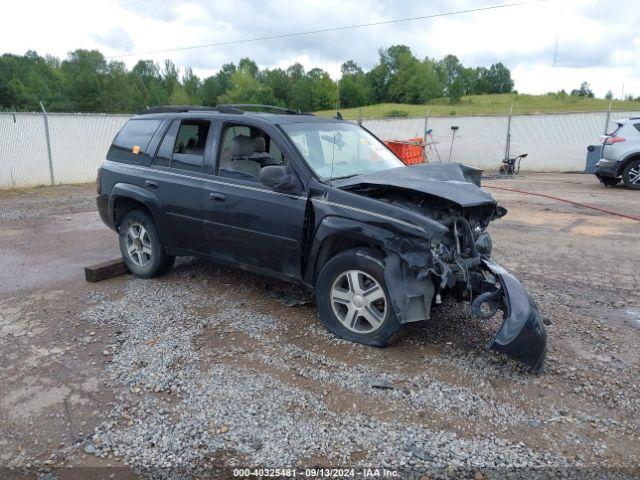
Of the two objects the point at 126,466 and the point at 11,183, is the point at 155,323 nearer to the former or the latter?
the point at 126,466

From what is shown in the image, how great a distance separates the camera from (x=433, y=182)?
411cm

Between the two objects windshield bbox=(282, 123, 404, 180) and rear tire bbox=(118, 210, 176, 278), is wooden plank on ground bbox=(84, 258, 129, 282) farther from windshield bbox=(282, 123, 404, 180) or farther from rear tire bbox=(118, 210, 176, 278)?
windshield bbox=(282, 123, 404, 180)

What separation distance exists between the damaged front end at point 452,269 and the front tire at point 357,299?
0.50 feet

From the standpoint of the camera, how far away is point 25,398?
338 centimetres

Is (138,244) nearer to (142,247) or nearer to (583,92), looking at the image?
(142,247)

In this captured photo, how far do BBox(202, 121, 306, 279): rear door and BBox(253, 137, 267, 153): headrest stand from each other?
0.05 meters

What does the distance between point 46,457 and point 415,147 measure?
564 inches

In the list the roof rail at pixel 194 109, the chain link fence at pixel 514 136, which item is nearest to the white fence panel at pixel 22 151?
the roof rail at pixel 194 109

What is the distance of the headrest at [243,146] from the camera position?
4891mm

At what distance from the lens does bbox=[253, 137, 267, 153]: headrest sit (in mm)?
4867

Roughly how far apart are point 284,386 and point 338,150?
2364 millimetres

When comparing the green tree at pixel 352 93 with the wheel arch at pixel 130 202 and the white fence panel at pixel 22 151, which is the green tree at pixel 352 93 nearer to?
the white fence panel at pixel 22 151

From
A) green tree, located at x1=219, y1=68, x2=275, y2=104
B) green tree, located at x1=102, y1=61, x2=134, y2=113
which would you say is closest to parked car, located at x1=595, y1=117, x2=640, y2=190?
green tree, located at x1=219, y1=68, x2=275, y2=104

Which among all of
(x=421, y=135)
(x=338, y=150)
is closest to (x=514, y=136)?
(x=421, y=135)
